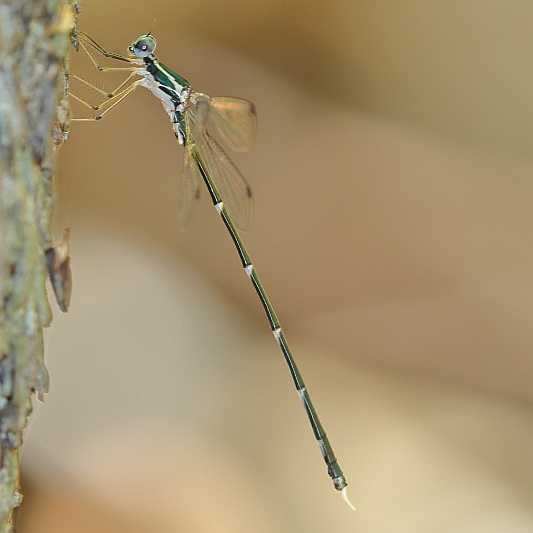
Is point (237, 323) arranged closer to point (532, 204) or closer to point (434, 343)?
point (434, 343)

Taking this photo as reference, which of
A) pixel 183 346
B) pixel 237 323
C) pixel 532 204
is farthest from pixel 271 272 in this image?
pixel 532 204

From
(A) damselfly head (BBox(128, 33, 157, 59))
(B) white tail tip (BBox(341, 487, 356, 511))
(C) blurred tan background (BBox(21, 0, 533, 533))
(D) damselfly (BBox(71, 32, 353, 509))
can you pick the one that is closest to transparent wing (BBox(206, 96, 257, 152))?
(D) damselfly (BBox(71, 32, 353, 509))

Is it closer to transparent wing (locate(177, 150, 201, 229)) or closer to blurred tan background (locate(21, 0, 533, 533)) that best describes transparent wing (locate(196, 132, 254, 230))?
transparent wing (locate(177, 150, 201, 229))

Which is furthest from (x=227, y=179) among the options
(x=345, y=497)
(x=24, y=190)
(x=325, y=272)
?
(x=24, y=190)

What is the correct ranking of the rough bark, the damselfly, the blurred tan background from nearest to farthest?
the rough bark → the damselfly → the blurred tan background

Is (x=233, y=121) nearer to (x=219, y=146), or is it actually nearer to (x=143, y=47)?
(x=219, y=146)

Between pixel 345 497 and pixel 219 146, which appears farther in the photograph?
pixel 219 146
